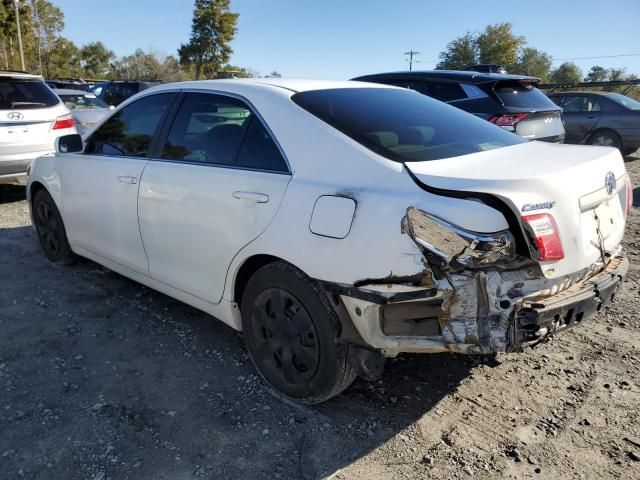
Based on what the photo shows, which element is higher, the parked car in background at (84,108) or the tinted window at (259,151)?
the parked car in background at (84,108)

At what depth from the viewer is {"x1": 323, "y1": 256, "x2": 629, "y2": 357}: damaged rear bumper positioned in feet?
7.07

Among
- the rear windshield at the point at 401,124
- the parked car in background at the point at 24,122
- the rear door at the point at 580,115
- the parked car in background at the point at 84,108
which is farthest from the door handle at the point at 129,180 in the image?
the rear door at the point at 580,115

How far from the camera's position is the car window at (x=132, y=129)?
3.66m

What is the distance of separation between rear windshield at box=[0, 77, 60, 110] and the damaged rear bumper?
651cm

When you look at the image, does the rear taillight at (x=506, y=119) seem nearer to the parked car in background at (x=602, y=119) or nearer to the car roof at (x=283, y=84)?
the car roof at (x=283, y=84)

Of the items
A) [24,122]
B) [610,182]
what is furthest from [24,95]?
[610,182]

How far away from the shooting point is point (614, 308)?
3.96 metres

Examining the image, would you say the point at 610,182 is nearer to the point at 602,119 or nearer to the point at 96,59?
the point at 602,119

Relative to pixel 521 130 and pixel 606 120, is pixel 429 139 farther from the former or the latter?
pixel 606 120

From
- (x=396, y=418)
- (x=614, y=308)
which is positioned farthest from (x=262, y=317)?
(x=614, y=308)

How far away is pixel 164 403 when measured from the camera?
2.84 meters

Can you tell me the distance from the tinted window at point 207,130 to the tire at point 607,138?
10.7m

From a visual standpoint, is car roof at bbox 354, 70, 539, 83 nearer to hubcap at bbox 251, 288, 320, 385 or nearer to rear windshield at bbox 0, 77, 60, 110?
rear windshield at bbox 0, 77, 60, 110

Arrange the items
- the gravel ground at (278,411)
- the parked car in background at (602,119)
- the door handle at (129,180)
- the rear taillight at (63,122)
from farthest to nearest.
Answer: the parked car in background at (602,119)
the rear taillight at (63,122)
the door handle at (129,180)
the gravel ground at (278,411)
